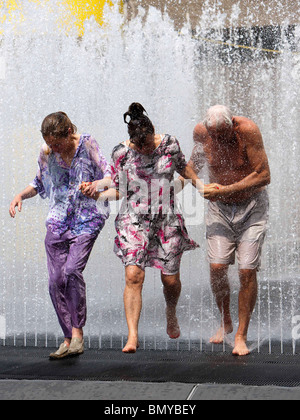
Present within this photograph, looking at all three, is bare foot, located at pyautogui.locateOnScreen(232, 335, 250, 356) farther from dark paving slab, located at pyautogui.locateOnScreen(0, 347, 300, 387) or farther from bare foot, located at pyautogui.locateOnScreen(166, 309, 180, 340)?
bare foot, located at pyautogui.locateOnScreen(166, 309, 180, 340)

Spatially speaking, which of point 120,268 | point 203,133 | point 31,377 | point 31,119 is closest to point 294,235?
point 120,268

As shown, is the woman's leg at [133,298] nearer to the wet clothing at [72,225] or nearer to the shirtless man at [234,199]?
the wet clothing at [72,225]

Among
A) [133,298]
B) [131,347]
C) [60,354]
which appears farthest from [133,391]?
[60,354]

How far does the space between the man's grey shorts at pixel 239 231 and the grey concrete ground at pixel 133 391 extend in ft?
4.58

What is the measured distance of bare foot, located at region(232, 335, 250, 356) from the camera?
500 centimetres

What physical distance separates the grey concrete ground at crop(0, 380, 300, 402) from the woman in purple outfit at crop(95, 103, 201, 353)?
0.95m

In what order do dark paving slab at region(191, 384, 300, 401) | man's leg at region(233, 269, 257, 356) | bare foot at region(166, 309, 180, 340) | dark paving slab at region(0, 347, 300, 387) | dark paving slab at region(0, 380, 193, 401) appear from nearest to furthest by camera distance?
dark paving slab at region(191, 384, 300, 401) < dark paving slab at region(0, 380, 193, 401) < dark paving slab at region(0, 347, 300, 387) < man's leg at region(233, 269, 257, 356) < bare foot at region(166, 309, 180, 340)

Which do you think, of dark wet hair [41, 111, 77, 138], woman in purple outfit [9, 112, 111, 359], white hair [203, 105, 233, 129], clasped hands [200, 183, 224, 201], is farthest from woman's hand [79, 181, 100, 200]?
white hair [203, 105, 233, 129]

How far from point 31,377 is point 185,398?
100 centimetres

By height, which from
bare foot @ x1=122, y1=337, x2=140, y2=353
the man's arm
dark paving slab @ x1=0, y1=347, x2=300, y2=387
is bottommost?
dark paving slab @ x1=0, y1=347, x2=300, y2=387

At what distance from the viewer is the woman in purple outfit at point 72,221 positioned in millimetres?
5156

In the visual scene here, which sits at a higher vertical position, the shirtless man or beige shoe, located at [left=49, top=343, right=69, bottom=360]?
the shirtless man

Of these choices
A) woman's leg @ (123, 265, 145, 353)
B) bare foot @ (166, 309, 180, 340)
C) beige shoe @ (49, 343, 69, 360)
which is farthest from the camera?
bare foot @ (166, 309, 180, 340)
